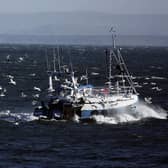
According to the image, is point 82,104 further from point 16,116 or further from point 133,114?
point 133,114

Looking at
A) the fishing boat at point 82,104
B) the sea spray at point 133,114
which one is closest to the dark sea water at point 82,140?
the sea spray at point 133,114

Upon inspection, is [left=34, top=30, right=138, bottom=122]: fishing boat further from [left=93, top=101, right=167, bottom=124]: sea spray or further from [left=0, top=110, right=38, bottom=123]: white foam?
[left=0, top=110, right=38, bottom=123]: white foam

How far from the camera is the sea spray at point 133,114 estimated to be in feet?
256

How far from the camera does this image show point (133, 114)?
269 ft

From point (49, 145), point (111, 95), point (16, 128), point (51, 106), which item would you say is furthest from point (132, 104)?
point (49, 145)

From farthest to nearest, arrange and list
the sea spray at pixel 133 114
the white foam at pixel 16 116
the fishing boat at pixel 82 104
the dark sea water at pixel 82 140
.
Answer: the sea spray at pixel 133 114, the white foam at pixel 16 116, the fishing boat at pixel 82 104, the dark sea water at pixel 82 140

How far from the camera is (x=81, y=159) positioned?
188 feet

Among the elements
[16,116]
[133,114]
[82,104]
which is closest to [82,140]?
[82,104]

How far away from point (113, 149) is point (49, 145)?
4.73 metres

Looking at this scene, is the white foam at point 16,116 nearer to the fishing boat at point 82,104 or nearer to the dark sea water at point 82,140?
the dark sea water at point 82,140

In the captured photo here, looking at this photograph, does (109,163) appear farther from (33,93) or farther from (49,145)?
(33,93)

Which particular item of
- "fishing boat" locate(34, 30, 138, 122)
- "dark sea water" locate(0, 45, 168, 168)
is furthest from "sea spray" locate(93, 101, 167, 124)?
"fishing boat" locate(34, 30, 138, 122)

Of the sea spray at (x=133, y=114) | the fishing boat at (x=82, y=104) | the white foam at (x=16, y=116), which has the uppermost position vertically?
the fishing boat at (x=82, y=104)

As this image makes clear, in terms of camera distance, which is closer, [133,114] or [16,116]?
[16,116]
